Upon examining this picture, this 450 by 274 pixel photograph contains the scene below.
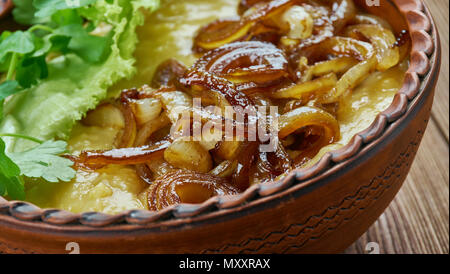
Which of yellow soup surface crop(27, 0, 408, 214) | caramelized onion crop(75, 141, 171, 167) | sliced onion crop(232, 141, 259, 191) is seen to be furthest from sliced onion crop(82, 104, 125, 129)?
sliced onion crop(232, 141, 259, 191)

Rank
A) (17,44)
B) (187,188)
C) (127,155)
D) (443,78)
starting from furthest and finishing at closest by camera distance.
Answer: (443,78) → (17,44) → (127,155) → (187,188)

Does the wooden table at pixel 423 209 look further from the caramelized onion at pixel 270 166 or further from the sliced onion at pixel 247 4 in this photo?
the sliced onion at pixel 247 4

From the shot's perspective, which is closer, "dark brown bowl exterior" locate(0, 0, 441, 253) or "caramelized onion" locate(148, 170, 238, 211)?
"dark brown bowl exterior" locate(0, 0, 441, 253)

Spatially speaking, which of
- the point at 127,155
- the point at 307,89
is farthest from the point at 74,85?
the point at 307,89

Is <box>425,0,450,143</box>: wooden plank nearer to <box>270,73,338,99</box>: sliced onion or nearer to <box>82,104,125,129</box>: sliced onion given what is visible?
<box>270,73,338,99</box>: sliced onion

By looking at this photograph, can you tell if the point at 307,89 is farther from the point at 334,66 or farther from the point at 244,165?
the point at 244,165
